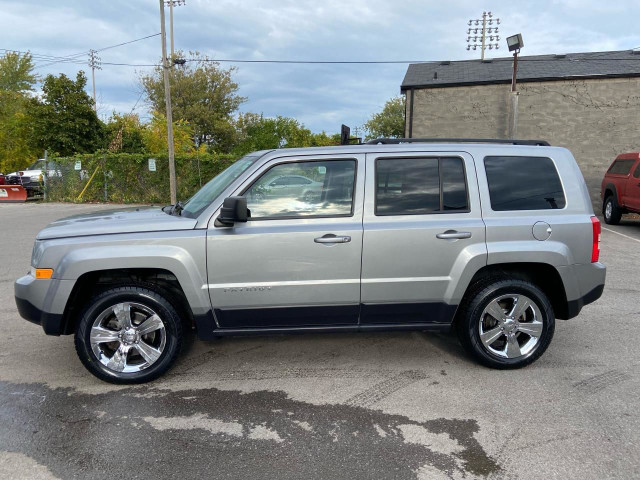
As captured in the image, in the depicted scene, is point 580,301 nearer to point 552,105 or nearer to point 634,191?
point 634,191

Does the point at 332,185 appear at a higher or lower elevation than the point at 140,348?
higher

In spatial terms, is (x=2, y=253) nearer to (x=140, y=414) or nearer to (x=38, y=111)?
(x=140, y=414)

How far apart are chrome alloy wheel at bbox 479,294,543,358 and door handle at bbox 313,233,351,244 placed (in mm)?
1302

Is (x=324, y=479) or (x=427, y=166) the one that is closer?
(x=324, y=479)

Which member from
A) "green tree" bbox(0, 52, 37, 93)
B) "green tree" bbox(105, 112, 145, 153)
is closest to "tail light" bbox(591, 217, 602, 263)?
"green tree" bbox(105, 112, 145, 153)

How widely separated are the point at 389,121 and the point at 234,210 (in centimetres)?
5571

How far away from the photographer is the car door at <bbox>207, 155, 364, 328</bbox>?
3.44 metres

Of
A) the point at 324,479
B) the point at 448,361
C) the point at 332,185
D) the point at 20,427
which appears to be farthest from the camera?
the point at 448,361

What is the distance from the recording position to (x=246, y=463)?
8.55ft

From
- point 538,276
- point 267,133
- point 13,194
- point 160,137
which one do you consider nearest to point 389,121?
point 267,133

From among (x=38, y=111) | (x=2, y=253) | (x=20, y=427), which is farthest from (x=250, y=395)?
(x=38, y=111)

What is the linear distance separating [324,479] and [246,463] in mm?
466

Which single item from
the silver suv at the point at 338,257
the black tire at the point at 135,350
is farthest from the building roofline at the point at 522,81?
the black tire at the point at 135,350

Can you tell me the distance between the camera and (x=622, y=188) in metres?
12.4
